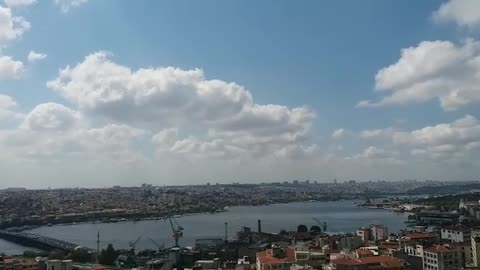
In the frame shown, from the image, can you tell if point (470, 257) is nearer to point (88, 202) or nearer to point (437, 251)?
point (437, 251)

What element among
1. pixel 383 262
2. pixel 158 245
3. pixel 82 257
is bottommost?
pixel 158 245

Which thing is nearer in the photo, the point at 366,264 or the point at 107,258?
the point at 366,264

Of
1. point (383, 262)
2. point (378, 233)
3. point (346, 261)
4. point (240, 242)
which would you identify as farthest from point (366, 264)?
point (240, 242)

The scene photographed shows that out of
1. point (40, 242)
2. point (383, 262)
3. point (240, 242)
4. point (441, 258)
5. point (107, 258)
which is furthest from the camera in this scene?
point (40, 242)

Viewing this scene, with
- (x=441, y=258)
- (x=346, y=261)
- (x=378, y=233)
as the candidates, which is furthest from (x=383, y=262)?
(x=378, y=233)

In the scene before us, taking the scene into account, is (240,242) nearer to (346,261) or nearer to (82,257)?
(82,257)

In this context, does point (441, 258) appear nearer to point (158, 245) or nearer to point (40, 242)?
point (158, 245)

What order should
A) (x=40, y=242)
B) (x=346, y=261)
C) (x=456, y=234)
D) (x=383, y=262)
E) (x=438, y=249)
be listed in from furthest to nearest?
(x=40, y=242), (x=456, y=234), (x=438, y=249), (x=383, y=262), (x=346, y=261)

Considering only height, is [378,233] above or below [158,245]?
above

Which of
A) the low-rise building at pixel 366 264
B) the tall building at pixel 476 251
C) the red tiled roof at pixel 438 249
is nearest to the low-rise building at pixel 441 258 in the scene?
the red tiled roof at pixel 438 249

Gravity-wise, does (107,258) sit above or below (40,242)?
above

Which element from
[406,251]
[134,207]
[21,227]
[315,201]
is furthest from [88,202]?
[406,251]
